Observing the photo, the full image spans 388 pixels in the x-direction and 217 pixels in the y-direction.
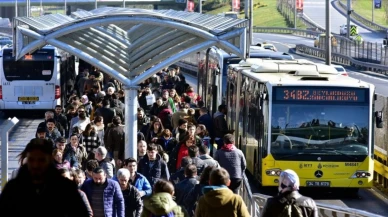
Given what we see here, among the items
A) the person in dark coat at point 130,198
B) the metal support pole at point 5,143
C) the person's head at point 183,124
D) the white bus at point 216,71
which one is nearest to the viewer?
the person in dark coat at point 130,198

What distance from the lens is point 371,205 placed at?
20734mm

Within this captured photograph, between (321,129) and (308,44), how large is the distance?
84222 mm

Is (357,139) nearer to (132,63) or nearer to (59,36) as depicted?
(132,63)

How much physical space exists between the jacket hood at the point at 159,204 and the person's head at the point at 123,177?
8.07 ft

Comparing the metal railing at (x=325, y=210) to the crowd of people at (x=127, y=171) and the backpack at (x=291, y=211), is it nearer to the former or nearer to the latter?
the crowd of people at (x=127, y=171)

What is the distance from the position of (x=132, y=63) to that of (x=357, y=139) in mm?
5884

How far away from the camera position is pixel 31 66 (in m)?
37.2

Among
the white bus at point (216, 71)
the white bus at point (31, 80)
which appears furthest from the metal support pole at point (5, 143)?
the white bus at point (31, 80)

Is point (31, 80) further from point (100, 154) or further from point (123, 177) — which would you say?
point (123, 177)

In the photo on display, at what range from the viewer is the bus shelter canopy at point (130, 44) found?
14.9 metres

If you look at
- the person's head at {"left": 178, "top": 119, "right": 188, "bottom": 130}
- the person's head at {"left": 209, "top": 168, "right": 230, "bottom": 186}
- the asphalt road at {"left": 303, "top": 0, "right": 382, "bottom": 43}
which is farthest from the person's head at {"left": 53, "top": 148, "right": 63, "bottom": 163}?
the asphalt road at {"left": 303, "top": 0, "right": 382, "bottom": 43}

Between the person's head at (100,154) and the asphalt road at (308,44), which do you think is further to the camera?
the asphalt road at (308,44)

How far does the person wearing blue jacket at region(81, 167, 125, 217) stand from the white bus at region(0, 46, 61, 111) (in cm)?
2547

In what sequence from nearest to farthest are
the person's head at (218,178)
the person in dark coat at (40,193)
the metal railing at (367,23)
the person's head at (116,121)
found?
the person in dark coat at (40,193)
the person's head at (218,178)
the person's head at (116,121)
the metal railing at (367,23)
